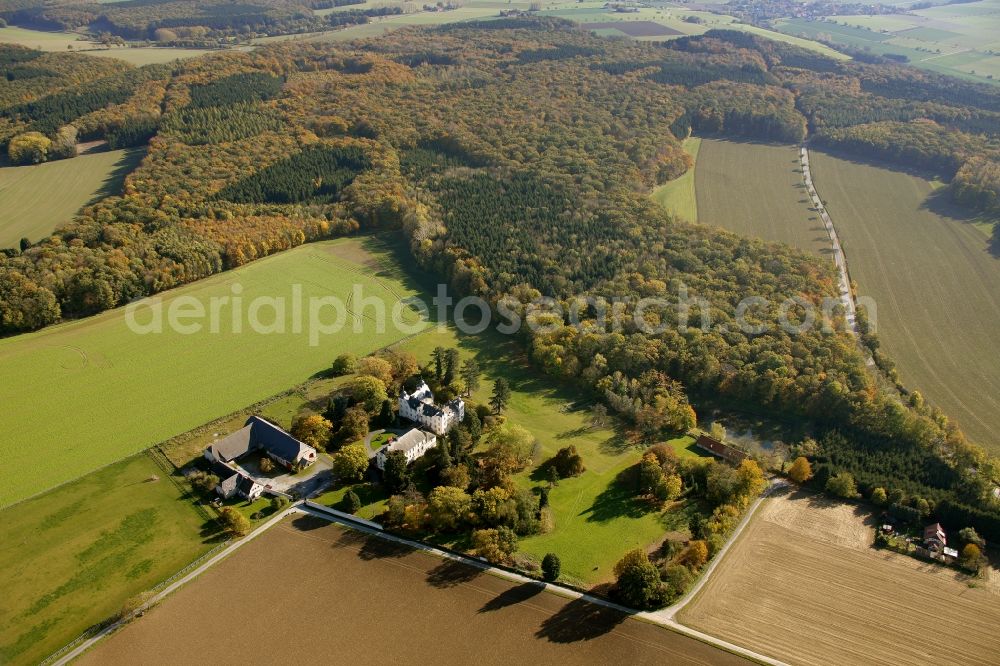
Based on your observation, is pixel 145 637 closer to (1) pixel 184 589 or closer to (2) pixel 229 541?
(1) pixel 184 589

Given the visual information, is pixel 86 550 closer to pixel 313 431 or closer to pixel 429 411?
pixel 313 431

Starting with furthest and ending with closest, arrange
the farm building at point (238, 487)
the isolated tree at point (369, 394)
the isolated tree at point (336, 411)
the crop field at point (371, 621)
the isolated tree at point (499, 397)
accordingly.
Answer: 1. the isolated tree at point (499, 397)
2. the isolated tree at point (369, 394)
3. the isolated tree at point (336, 411)
4. the farm building at point (238, 487)
5. the crop field at point (371, 621)

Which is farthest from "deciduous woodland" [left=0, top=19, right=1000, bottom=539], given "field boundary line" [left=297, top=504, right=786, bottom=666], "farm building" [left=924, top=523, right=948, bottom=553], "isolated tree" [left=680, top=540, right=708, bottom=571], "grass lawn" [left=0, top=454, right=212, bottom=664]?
"grass lawn" [left=0, top=454, right=212, bottom=664]

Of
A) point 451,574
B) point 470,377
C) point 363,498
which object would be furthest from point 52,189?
point 451,574

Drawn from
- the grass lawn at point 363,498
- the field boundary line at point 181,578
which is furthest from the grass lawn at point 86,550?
the grass lawn at point 363,498

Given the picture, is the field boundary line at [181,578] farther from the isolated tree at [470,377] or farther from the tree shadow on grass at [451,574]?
the isolated tree at [470,377]

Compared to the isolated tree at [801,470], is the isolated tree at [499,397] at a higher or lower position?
higher

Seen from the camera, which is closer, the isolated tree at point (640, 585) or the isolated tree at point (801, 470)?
the isolated tree at point (640, 585)

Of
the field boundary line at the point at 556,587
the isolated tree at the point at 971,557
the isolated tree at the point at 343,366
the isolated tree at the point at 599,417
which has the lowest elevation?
the field boundary line at the point at 556,587

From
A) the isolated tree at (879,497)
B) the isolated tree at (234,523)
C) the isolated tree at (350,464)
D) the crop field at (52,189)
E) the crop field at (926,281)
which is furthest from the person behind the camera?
the crop field at (52,189)
